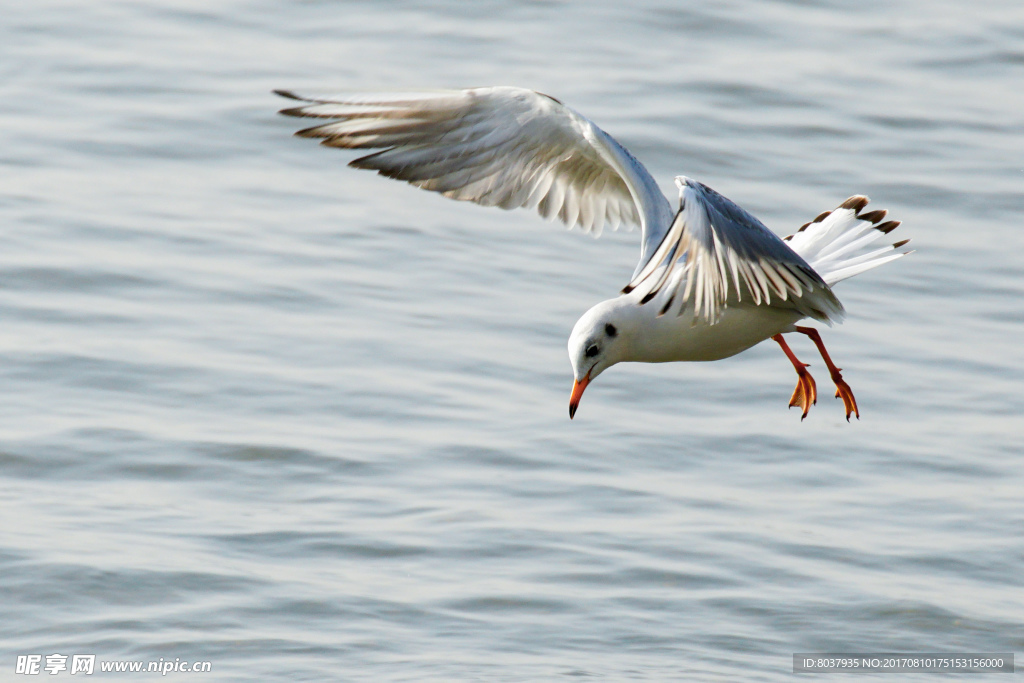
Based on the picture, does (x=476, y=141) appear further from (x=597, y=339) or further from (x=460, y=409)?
(x=460, y=409)

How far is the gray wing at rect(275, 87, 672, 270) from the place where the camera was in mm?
6746

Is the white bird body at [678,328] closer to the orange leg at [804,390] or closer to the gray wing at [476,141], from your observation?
the gray wing at [476,141]

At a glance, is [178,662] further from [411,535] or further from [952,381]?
[952,381]

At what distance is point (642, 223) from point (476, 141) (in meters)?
0.75

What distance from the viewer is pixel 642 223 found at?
273 inches

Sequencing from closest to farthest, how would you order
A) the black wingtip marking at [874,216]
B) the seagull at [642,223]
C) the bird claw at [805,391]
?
the seagull at [642,223] < the black wingtip marking at [874,216] < the bird claw at [805,391]

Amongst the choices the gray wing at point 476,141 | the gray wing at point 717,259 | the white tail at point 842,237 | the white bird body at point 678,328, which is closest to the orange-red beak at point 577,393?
the white bird body at point 678,328

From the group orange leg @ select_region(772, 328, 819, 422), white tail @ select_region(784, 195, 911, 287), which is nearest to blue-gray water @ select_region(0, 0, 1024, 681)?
orange leg @ select_region(772, 328, 819, 422)

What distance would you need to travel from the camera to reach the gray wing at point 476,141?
6746 mm

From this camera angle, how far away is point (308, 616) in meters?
7.70

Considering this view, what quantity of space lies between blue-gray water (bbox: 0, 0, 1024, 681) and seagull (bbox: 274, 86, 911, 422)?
1.43m

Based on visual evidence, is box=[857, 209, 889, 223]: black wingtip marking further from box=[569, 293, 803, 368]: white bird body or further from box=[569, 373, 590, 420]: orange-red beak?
box=[569, 373, 590, 420]: orange-red beak

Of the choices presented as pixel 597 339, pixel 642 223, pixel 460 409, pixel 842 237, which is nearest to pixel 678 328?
pixel 597 339

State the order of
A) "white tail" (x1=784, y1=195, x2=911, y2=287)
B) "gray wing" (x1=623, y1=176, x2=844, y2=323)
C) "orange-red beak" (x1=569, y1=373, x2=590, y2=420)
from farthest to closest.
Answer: "white tail" (x1=784, y1=195, x2=911, y2=287), "orange-red beak" (x1=569, y1=373, x2=590, y2=420), "gray wing" (x1=623, y1=176, x2=844, y2=323)
